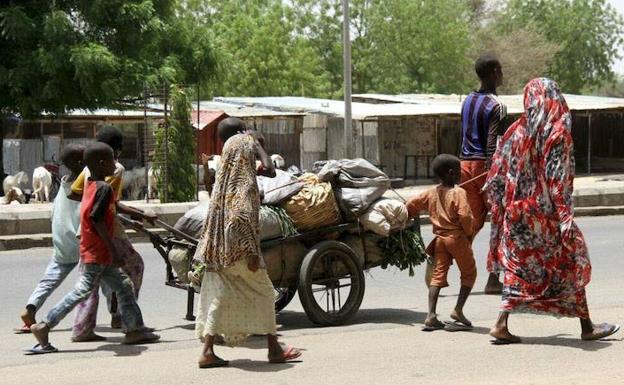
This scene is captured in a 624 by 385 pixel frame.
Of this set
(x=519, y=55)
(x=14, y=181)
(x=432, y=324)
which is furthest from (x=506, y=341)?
(x=519, y=55)

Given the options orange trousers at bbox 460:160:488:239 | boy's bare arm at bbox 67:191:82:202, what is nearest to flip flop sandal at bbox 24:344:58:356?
boy's bare arm at bbox 67:191:82:202

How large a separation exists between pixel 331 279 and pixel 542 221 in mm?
1724

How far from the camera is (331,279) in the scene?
824cm

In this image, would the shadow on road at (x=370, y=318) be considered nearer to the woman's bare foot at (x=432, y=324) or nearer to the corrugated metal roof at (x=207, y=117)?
the woman's bare foot at (x=432, y=324)

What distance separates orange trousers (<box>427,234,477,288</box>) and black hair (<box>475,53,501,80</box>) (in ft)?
5.91

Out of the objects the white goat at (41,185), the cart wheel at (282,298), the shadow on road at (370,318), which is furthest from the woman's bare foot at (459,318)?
the white goat at (41,185)

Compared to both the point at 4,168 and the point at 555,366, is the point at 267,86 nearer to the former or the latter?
the point at 4,168

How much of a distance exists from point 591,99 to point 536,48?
29705 millimetres

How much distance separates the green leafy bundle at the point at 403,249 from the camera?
846 centimetres

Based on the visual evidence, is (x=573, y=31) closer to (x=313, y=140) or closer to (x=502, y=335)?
(x=313, y=140)

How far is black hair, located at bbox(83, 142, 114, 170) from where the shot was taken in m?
7.39

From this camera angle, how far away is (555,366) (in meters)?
6.73

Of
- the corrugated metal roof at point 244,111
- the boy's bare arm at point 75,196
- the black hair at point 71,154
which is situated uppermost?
the corrugated metal roof at point 244,111

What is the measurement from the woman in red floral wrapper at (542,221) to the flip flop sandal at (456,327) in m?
0.63
